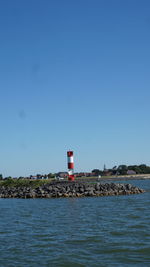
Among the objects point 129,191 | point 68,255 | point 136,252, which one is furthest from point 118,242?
point 129,191

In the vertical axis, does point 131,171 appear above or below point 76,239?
above

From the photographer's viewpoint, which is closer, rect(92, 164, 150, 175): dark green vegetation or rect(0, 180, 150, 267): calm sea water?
rect(0, 180, 150, 267): calm sea water

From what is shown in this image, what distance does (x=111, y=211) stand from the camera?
24.7 m

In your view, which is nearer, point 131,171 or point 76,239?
point 76,239

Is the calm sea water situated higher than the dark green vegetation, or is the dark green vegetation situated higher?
A: the dark green vegetation

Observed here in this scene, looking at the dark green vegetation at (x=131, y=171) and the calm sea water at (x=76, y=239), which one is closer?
the calm sea water at (x=76, y=239)

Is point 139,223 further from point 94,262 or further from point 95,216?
point 94,262

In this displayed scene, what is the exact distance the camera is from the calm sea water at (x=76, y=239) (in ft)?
39.9

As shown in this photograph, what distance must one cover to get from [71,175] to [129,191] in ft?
91.4

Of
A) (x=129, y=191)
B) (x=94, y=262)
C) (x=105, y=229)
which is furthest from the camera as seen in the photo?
(x=129, y=191)

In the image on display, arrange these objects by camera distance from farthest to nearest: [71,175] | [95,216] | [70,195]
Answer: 1. [71,175]
2. [70,195]
3. [95,216]

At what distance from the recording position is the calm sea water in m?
12.1

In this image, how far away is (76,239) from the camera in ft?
50.2

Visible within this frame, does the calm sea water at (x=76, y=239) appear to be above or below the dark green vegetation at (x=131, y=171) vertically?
below
